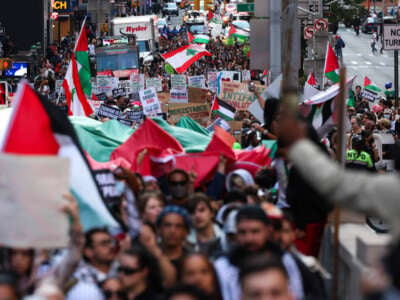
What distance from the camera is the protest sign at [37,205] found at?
231 inches

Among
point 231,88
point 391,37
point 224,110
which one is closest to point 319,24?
point 391,37

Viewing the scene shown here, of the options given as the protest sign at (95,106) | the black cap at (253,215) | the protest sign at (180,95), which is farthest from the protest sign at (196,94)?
the black cap at (253,215)

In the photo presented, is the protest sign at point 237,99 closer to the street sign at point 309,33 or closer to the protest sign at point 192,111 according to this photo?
the protest sign at point 192,111

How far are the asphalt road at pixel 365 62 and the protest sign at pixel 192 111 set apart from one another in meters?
31.4

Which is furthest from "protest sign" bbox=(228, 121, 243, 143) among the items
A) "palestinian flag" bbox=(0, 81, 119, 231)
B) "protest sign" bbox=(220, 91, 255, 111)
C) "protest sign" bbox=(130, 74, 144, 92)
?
"protest sign" bbox=(130, 74, 144, 92)

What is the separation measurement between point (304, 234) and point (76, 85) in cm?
1063

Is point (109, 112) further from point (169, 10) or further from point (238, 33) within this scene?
point (169, 10)

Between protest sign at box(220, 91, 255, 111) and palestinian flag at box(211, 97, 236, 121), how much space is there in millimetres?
680

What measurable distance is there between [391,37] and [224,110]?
4.69 metres

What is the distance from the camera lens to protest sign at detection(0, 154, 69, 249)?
5867mm

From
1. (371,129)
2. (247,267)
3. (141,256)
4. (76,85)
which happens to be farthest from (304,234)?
(76,85)

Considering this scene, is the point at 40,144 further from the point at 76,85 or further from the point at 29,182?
the point at 76,85

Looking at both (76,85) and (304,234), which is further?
(76,85)

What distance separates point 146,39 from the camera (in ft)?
192
